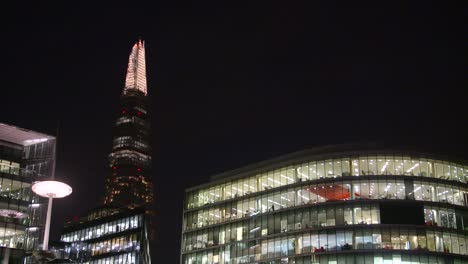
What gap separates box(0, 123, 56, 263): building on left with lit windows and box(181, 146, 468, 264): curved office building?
3128cm

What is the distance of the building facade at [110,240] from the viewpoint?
143750 mm

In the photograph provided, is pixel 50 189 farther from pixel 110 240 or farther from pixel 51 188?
pixel 110 240

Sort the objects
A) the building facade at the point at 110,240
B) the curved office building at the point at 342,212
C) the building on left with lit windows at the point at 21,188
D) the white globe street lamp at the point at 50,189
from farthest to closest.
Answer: the building facade at the point at 110,240, the curved office building at the point at 342,212, the building on left with lit windows at the point at 21,188, the white globe street lamp at the point at 50,189

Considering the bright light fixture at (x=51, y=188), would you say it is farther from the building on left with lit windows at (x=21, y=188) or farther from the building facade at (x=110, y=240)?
the building facade at (x=110, y=240)

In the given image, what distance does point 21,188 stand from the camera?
Answer: 79.6m

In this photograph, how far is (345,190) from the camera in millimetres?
91812

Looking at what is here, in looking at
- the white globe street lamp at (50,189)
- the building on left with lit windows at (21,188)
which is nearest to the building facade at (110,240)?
the building on left with lit windows at (21,188)

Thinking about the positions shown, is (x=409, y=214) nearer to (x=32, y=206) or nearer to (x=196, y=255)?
(x=196, y=255)

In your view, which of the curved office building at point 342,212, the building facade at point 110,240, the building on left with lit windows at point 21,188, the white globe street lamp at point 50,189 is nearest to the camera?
the white globe street lamp at point 50,189

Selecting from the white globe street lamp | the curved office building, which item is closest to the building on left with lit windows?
the white globe street lamp

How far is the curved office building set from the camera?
86.6 metres

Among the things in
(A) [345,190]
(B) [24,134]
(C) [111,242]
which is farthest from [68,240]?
(A) [345,190]

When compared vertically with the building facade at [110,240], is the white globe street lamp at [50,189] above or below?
below

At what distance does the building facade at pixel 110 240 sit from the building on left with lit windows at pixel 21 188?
198ft
